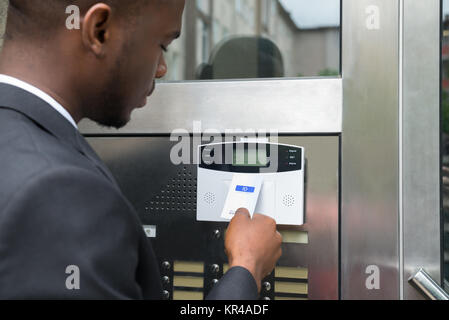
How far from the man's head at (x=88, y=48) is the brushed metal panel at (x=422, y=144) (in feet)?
1.94

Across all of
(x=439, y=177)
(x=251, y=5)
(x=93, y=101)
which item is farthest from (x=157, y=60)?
(x=251, y=5)

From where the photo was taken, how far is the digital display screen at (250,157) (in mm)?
1067

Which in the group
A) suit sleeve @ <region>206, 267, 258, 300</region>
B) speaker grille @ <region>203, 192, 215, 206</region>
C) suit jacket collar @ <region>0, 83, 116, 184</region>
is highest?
suit jacket collar @ <region>0, 83, 116, 184</region>

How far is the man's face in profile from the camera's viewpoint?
2.45ft

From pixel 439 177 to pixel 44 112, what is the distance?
84 cm

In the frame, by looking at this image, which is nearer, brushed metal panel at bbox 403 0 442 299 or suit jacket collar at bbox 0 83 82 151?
suit jacket collar at bbox 0 83 82 151

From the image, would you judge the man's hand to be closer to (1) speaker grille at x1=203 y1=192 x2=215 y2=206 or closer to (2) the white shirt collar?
(1) speaker grille at x1=203 y1=192 x2=215 y2=206

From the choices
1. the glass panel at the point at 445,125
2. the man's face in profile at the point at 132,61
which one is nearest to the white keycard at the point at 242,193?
the man's face in profile at the point at 132,61

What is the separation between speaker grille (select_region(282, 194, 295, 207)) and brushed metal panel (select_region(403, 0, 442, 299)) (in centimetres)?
25

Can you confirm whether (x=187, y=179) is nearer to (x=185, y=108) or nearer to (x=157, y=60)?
(x=185, y=108)

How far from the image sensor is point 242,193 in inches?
40.4
